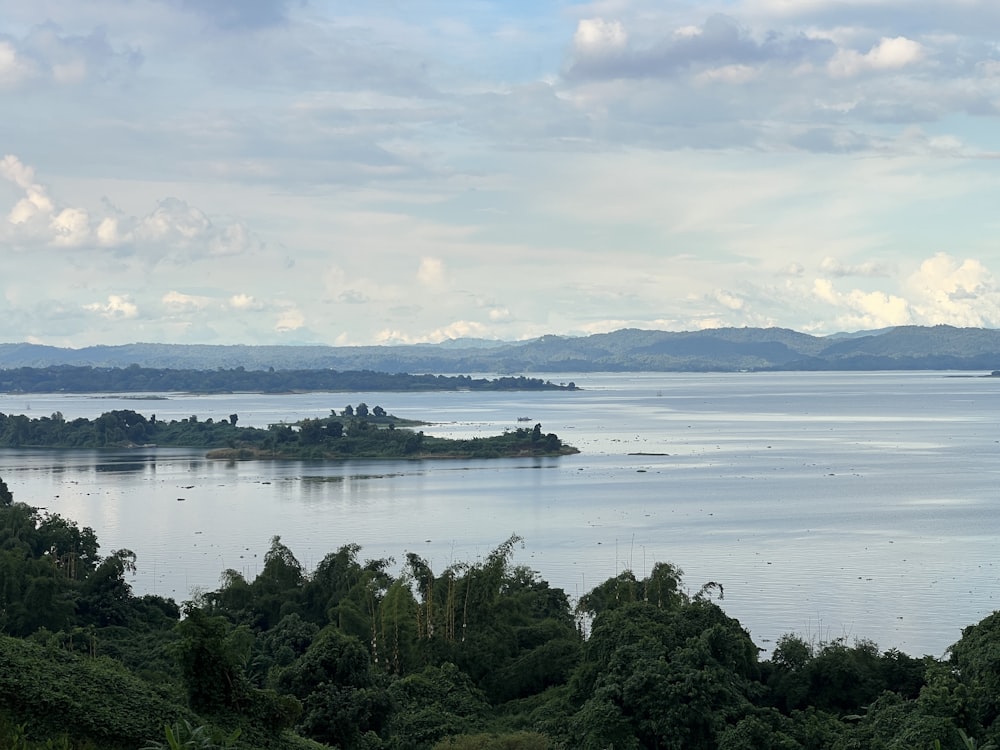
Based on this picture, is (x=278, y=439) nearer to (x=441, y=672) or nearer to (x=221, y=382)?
(x=441, y=672)

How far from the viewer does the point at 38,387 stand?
594ft

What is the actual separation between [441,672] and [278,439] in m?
59.5

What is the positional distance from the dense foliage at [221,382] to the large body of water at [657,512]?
287 feet

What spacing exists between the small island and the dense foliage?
87089mm

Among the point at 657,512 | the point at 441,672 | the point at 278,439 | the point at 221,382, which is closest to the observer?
the point at 441,672

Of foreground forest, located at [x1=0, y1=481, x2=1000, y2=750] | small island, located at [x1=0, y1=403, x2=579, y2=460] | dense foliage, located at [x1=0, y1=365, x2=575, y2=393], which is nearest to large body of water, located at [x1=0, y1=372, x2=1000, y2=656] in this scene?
small island, located at [x1=0, y1=403, x2=579, y2=460]

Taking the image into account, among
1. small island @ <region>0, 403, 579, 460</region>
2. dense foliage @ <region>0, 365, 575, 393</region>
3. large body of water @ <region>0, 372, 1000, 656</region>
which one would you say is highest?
dense foliage @ <region>0, 365, 575, 393</region>

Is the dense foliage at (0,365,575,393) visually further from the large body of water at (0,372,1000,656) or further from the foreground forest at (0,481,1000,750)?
the foreground forest at (0,481,1000,750)

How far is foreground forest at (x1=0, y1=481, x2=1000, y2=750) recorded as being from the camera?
1377cm

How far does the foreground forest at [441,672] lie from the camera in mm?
13773

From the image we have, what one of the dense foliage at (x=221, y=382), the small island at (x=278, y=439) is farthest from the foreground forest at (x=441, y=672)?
the dense foliage at (x=221, y=382)

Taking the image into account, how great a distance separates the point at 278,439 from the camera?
78.1 meters

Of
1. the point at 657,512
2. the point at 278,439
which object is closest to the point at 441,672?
the point at 657,512

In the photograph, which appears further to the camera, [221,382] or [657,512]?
[221,382]
